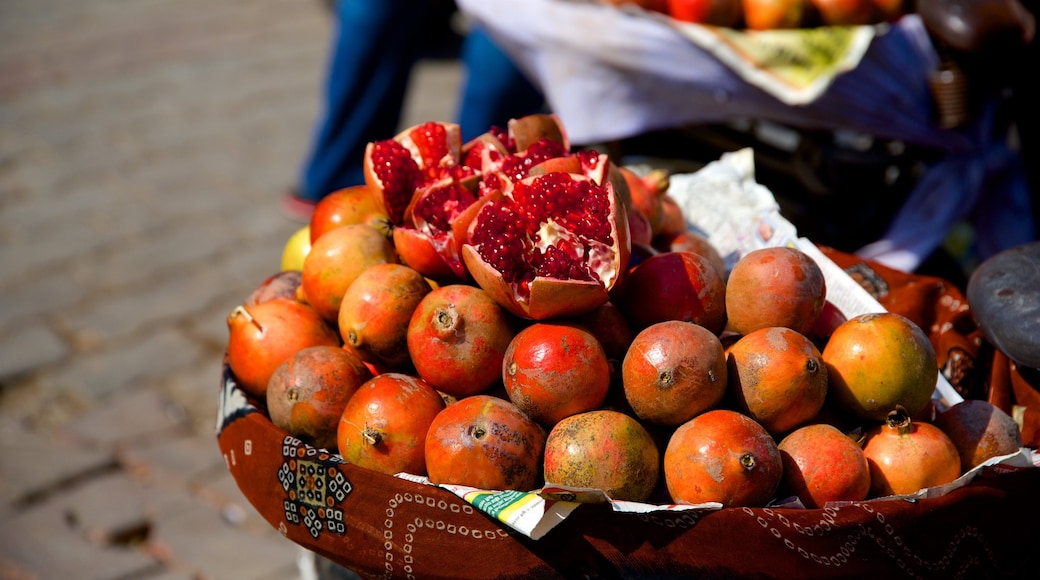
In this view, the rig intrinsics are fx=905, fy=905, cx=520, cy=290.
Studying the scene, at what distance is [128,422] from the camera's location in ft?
10.1

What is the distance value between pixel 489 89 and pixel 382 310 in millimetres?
2153

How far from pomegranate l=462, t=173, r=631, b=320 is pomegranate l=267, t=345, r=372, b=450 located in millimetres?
278

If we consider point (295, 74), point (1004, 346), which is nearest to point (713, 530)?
point (1004, 346)

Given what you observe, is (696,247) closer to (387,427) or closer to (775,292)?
(775,292)

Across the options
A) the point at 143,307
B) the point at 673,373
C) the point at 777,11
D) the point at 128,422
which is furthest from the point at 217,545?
the point at 777,11

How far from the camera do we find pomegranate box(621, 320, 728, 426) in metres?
1.33

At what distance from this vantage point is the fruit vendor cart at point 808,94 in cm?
256

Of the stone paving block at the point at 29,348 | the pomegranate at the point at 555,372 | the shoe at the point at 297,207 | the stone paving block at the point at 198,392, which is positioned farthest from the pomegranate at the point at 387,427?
the shoe at the point at 297,207

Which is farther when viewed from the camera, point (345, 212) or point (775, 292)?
point (345, 212)

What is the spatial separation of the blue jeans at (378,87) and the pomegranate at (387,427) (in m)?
2.20

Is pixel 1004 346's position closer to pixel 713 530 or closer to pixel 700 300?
pixel 700 300

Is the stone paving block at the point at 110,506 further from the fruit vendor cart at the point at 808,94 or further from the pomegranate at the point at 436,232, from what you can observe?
the fruit vendor cart at the point at 808,94

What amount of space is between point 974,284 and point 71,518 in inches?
98.8

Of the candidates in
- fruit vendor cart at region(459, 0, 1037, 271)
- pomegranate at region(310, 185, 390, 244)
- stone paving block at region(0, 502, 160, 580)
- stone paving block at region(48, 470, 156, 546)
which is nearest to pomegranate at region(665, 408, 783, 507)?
pomegranate at region(310, 185, 390, 244)
